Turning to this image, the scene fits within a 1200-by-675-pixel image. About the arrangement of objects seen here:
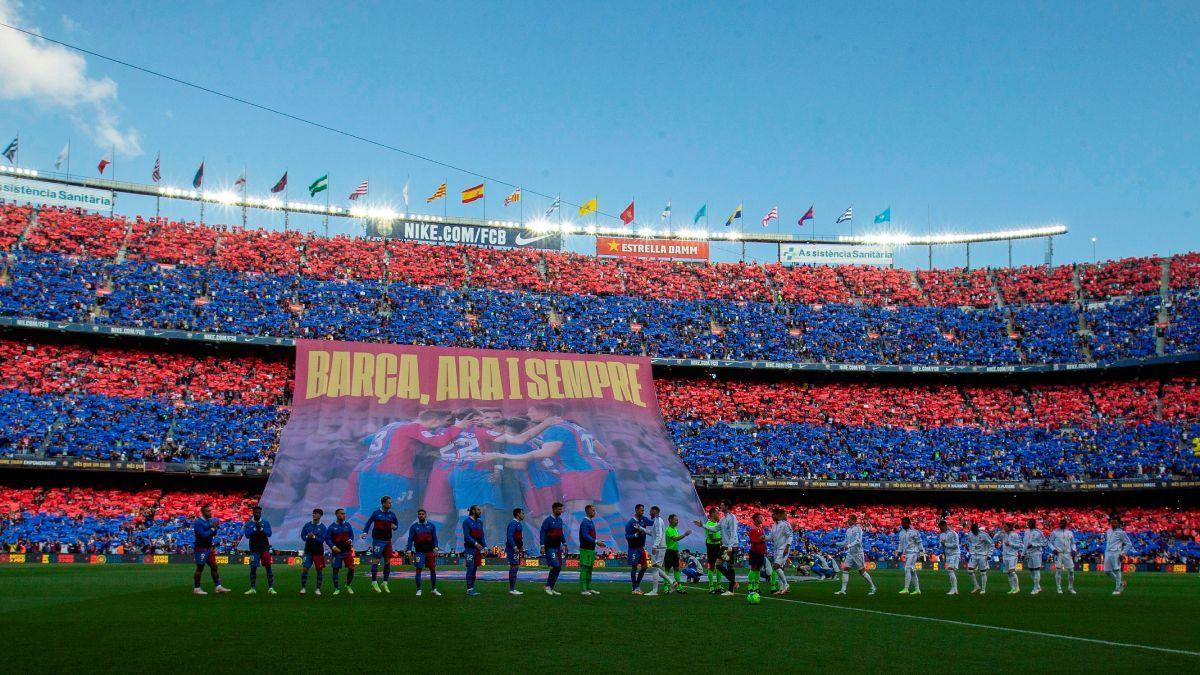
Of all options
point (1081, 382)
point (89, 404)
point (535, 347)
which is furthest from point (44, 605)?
point (1081, 382)

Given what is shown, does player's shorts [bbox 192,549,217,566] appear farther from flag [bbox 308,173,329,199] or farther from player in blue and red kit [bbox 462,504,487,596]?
flag [bbox 308,173,329,199]

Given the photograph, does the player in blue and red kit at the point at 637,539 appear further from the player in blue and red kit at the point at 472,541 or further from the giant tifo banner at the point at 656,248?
the giant tifo banner at the point at 656,248

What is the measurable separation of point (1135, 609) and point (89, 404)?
44586mm

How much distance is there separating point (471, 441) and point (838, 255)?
122 feet

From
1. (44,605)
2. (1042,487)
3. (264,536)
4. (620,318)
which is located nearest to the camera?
(44,605)

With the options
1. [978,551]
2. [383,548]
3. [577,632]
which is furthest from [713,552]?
[577,632]

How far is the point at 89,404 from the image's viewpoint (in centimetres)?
4559

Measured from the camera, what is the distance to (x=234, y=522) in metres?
43.0

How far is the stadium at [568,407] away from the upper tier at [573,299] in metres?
0.25

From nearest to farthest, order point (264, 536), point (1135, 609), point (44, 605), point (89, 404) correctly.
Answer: point (44, 605)
point (1135, 609)
point (264, 536)
point (89, 404)

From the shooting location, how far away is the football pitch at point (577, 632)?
10.6 metres

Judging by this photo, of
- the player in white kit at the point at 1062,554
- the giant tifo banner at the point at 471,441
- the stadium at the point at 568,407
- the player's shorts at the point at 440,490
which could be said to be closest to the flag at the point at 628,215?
the stadium at the point at 568,407

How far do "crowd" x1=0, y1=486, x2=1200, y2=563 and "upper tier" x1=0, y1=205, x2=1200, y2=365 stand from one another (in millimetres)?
9184

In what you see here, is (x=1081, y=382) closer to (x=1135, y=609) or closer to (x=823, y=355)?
(x=823, y=355)
